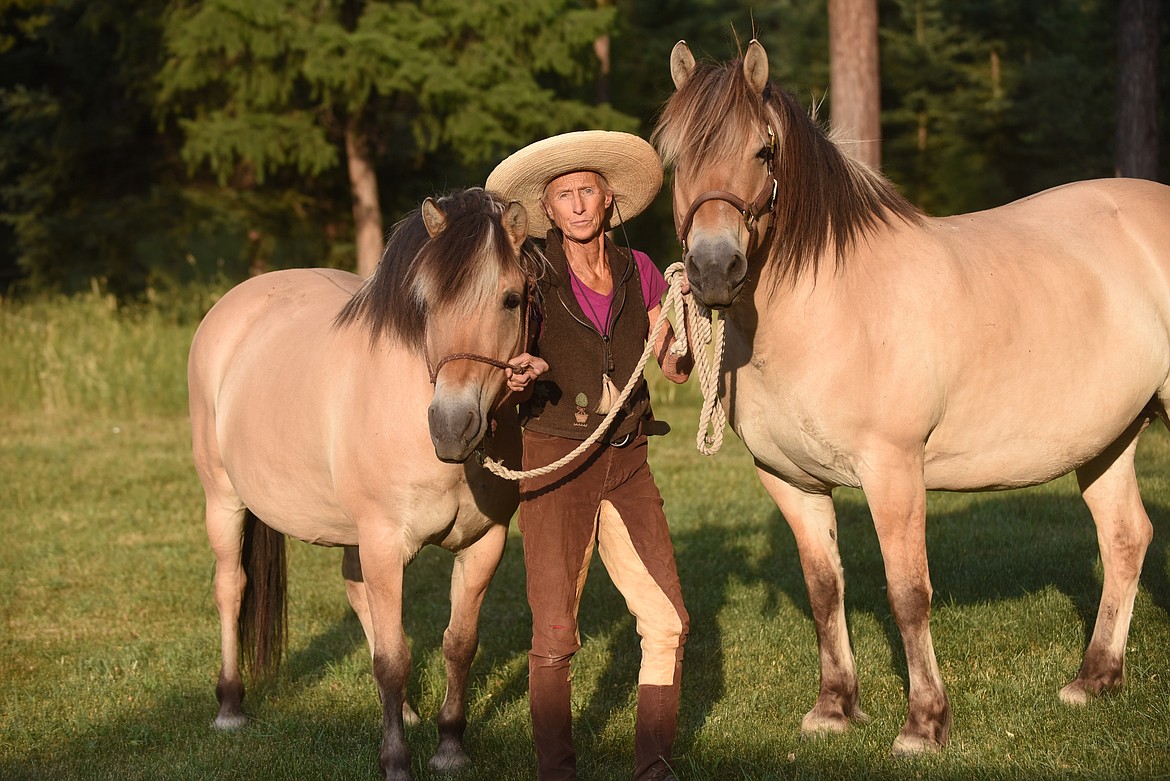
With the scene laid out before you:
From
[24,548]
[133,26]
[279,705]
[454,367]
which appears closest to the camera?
[454,367]

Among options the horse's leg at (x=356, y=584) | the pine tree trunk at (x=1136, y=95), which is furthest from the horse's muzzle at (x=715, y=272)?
the pine tree trunk at (x=1136, y=95)

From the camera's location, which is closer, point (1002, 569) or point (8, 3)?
point (1002, 569)

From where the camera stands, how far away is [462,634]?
4375mm

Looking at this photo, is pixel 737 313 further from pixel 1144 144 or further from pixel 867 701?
pixel 1144 144

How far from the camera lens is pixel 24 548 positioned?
7.89 metres

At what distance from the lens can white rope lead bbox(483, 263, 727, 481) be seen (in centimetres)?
369

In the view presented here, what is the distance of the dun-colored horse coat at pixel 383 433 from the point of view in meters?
3.60

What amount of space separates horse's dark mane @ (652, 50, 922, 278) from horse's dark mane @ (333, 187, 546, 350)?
625 mm

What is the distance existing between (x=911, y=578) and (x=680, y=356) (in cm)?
113

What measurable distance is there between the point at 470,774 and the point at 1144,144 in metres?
10.9

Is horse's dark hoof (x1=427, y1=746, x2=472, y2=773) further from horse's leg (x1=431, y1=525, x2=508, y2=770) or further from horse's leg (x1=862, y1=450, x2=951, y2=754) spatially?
horse's leg (x1=862, y1=450, x2=951, y2=754)

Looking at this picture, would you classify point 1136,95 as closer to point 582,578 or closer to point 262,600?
point 582,578

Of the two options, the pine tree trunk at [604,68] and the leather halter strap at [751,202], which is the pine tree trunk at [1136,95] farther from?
the pine tree trunk at [604,68]

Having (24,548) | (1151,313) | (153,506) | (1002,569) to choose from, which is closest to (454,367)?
(1151,313)
